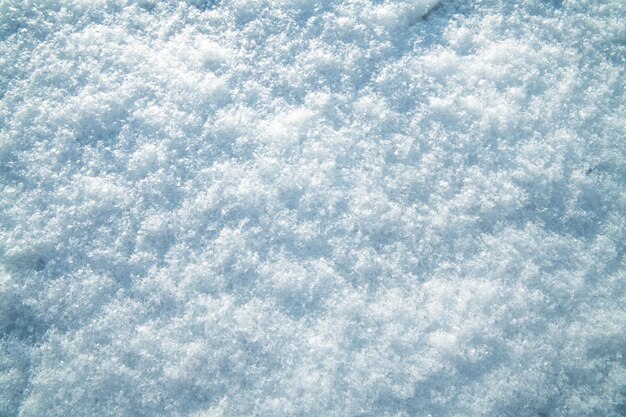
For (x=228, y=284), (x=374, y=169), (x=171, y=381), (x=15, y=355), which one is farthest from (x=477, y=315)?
(x=15, y=355)

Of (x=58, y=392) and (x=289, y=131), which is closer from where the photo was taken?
(x=58, y=392)

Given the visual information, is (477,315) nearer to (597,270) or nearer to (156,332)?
(597,270)

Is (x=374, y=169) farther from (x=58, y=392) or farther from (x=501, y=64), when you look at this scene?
(x=58, y=392)

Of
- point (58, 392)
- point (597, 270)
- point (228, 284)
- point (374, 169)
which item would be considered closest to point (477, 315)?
point (597, 270)

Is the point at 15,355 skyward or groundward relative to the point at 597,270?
groundward

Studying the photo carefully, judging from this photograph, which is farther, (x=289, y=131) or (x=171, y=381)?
(x=289, y=131)

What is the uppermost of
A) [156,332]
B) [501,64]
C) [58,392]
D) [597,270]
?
[501,64]
